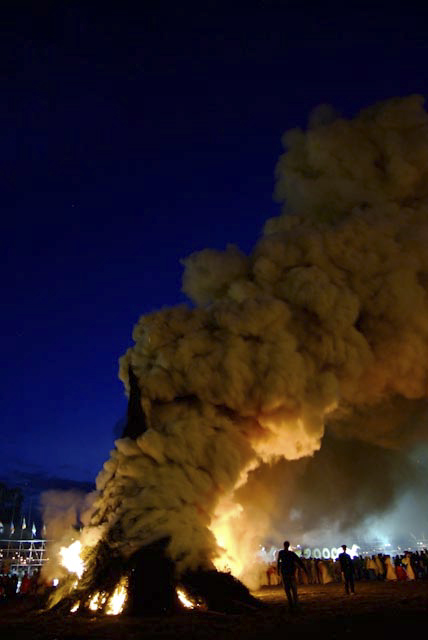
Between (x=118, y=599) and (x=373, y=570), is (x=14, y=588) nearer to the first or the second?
(x=118, y=599)

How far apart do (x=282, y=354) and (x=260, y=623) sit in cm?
1081

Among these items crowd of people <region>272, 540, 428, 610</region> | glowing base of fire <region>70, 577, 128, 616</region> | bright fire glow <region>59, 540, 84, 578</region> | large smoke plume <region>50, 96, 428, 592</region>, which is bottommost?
crowd of people <region>272, 540, 428, 610</region>

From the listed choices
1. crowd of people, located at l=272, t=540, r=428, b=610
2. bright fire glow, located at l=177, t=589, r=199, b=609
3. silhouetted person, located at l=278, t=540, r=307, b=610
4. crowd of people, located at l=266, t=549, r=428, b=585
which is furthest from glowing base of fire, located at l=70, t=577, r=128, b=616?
crowd of people, located at l=266, t=549, r=428, b=585

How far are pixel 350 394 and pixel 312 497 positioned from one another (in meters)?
15.5

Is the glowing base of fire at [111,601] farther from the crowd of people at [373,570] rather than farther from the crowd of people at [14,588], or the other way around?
the crowd of people at [373,570]

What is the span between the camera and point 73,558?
18.0m

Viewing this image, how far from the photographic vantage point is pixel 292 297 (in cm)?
2305

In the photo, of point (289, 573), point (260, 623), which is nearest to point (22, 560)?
point (289, 573)

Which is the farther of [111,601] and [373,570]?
[373,570]

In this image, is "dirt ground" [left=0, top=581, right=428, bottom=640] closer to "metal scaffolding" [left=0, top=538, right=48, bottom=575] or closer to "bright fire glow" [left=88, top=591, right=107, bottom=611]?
"bright fire glow" [left=88, top=591, right=107, bottom=611]

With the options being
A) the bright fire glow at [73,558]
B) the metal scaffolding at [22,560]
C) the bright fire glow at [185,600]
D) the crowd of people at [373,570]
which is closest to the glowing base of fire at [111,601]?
the bright fire glow at [185,600]

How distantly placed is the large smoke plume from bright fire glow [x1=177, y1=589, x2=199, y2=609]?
95cm

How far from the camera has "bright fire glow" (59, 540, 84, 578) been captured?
17422 millimetres

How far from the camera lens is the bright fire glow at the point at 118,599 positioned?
48.3 ft
